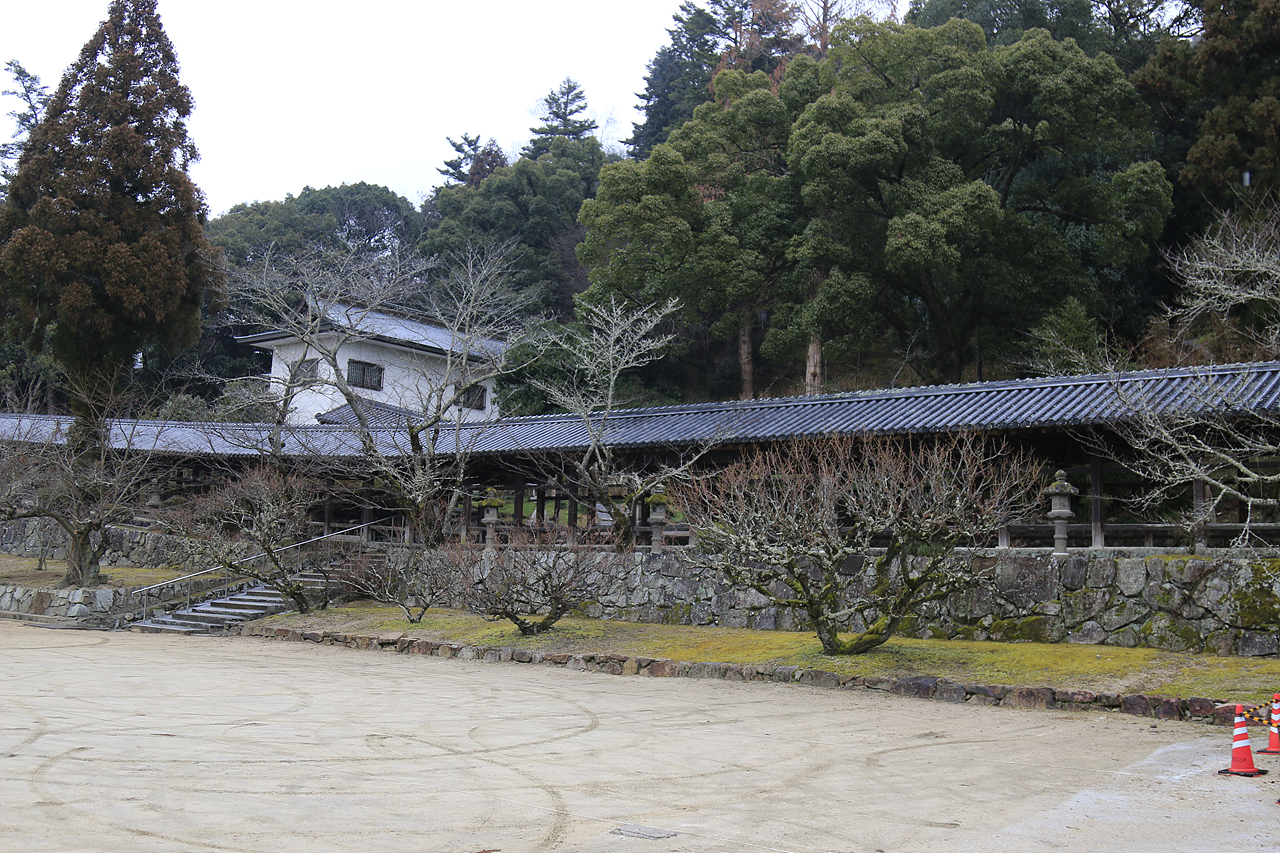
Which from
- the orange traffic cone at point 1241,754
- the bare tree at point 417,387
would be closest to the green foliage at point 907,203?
the bare tree at point 417,387

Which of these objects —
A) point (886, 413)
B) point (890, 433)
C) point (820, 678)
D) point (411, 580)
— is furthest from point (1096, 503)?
point (411, 580)

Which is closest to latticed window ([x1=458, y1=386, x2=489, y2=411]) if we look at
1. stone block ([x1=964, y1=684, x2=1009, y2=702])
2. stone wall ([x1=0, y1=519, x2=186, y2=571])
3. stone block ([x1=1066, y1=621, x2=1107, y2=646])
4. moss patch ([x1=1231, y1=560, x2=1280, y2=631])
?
stone wall ([x1=0, y1=519, x2=186, y2=571])

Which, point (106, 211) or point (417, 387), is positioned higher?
point (106, 211)

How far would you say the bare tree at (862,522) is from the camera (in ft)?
46.5

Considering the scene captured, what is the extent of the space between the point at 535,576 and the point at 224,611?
8.59 m

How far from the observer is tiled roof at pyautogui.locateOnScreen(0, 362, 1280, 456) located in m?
15.1

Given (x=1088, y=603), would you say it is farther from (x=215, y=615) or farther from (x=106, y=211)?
(x=106, y=211)

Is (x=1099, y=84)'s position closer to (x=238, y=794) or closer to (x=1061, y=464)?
(x=1061, y=464)

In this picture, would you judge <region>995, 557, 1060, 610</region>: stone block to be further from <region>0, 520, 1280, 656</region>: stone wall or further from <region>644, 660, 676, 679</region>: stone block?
<region>644, 660, 676, 679</region>: stone block

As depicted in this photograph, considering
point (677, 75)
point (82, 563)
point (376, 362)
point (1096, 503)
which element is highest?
point (677, 75)

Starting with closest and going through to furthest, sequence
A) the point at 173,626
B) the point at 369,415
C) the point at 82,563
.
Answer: the point at 173,626, the point at 82,563, the point at 369,415

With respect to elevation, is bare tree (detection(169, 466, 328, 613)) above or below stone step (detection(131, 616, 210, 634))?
above

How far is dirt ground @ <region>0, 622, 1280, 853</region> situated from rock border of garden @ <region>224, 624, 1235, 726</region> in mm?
421

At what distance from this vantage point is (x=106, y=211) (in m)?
24.9
